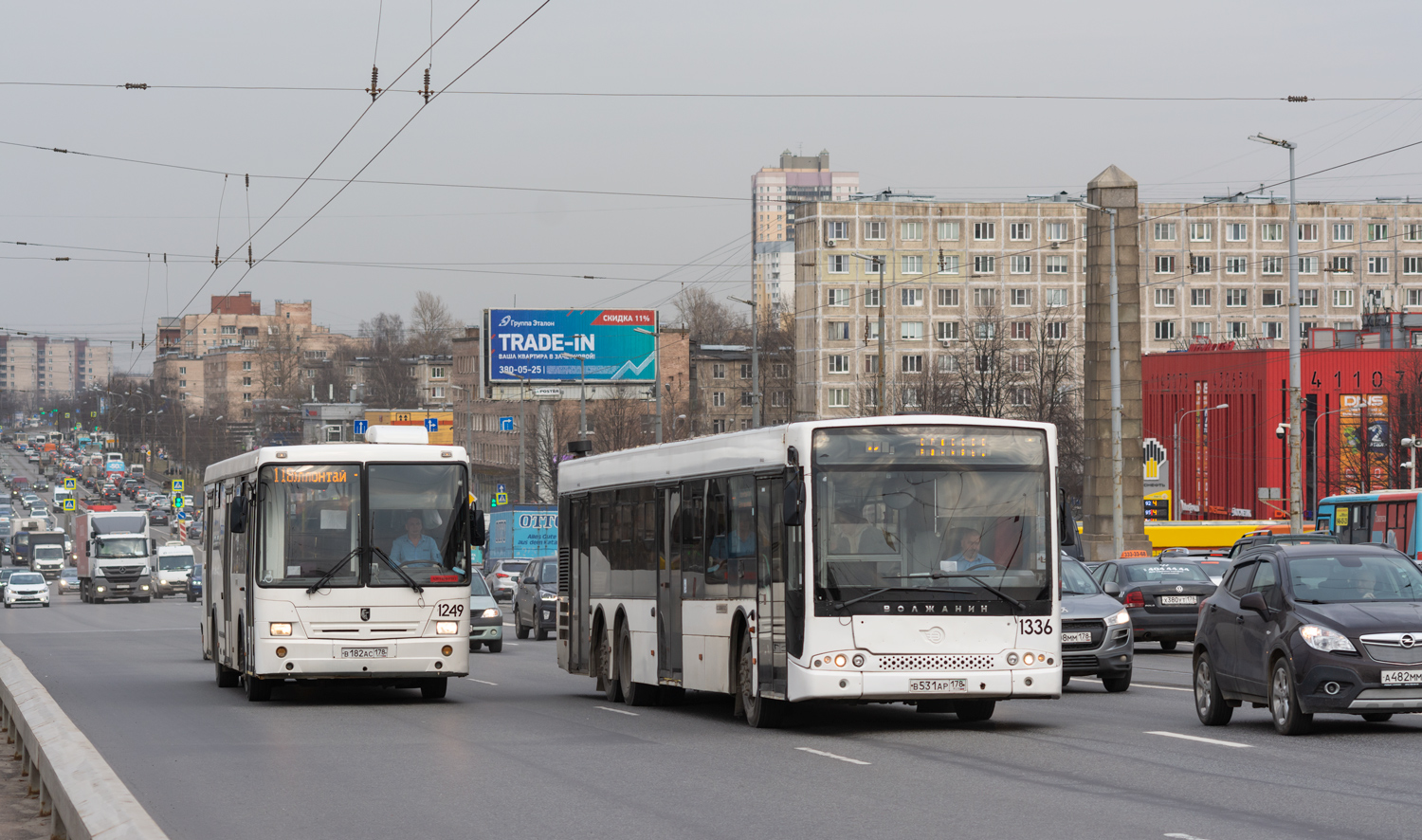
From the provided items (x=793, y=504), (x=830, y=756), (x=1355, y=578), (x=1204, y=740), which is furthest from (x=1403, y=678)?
(x=793, y=504)

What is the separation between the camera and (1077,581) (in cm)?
2169

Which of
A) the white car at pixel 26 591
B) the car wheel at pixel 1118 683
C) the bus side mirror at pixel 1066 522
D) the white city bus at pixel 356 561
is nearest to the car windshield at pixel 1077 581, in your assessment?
the car wheel at pixel 1118 683

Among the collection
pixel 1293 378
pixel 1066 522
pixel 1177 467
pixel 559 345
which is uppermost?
pixel 559 345

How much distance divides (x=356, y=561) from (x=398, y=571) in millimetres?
442

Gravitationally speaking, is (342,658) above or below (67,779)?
below

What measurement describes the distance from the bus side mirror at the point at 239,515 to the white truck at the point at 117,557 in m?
56.0

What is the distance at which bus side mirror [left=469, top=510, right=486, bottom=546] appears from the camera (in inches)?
806

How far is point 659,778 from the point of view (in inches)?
492

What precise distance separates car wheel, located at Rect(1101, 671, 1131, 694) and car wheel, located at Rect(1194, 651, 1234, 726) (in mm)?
4446

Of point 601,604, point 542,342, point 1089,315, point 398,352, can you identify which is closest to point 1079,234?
point 398,352

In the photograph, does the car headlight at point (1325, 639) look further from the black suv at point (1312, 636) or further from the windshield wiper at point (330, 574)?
the windshield wiper at point (330, 574)

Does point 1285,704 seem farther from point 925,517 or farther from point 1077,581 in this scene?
point 1077,581

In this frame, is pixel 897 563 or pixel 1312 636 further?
pixel 897 563

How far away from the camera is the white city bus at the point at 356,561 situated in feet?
65.2
